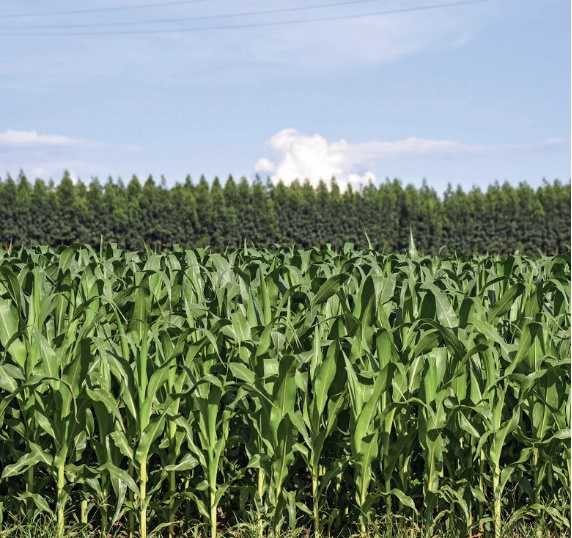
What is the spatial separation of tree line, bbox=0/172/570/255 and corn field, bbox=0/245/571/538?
2203 centimetres

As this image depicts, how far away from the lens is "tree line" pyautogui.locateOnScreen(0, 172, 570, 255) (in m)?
26.9

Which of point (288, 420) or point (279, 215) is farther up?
point (279, 215)

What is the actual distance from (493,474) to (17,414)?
2325 millimetres

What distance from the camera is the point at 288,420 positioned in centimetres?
306

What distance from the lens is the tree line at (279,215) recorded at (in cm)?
2688

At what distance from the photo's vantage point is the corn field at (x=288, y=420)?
3107 mm

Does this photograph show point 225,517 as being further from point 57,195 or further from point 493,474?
point 57,195

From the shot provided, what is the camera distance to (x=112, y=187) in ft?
90.4

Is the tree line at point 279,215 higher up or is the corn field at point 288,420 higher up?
the tree line at point 279,215

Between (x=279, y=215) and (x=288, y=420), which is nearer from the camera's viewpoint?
(x=288, y=420)

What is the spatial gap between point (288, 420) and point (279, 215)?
25.6m

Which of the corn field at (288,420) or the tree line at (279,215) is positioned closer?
the corn field at (288,420)

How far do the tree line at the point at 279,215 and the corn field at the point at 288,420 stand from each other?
22034 mm

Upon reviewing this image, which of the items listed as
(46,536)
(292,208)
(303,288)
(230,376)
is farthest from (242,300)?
(292,208)
